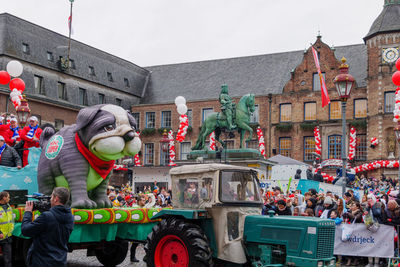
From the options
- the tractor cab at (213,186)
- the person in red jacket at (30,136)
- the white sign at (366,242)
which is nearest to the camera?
the tractor cab at (213,186)

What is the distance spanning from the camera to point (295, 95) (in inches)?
1577

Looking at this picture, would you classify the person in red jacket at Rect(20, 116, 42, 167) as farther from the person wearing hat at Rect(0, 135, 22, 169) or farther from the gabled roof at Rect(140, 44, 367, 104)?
the gabled roof at Rect(140, 44, 367, 104)

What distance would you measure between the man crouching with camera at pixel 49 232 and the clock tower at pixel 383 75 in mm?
32919

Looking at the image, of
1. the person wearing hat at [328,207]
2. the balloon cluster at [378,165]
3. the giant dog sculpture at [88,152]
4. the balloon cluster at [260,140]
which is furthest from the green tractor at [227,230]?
the balloon cluster at [260,140]

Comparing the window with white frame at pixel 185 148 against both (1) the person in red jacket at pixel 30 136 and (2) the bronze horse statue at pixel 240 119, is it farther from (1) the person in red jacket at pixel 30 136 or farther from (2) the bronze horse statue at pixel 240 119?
(1) the person in red jacket at pixel 30 136

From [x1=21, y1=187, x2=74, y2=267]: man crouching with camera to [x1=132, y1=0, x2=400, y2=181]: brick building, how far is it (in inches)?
1272

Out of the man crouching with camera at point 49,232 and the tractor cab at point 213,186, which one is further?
the tractor cab at point 213,186

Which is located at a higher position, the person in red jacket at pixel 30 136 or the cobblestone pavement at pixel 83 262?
the person in red jacket at pixel 30 136

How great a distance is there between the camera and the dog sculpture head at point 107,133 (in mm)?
9047

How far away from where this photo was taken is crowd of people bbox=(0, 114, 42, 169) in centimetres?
1092

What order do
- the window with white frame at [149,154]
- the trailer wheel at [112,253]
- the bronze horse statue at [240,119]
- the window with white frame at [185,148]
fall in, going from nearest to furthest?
the trailer wheel at [112,253] → the bronze horse statue at [240,119] → the window with white frame at [185,148] → the window with white frame at [149,154]

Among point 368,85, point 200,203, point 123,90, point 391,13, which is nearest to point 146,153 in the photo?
point 123,90

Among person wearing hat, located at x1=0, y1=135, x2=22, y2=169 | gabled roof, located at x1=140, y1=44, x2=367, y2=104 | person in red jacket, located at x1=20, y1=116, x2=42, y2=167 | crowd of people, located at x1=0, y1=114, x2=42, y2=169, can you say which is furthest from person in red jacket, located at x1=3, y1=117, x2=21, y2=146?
gabled roof, located at x1=140, y1=44, x2=367, y2=104

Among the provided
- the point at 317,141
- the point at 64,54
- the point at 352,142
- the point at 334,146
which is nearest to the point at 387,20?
the point at 352,142
